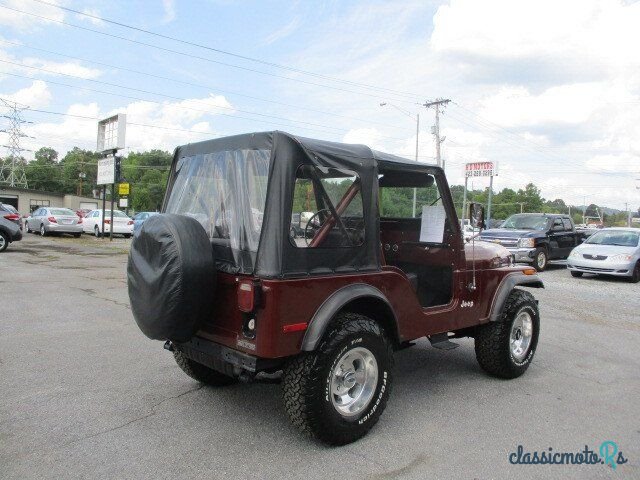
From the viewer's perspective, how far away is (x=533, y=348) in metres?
5.22

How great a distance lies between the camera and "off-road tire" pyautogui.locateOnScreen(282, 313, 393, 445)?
3.27 meters

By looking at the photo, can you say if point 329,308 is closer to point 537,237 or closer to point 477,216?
point 477,216

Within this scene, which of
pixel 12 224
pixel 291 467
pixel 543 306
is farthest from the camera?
pixel 12 224

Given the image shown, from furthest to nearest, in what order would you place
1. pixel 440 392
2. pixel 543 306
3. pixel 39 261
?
pixel 39 261, pixel 543 306, pixel 440 392

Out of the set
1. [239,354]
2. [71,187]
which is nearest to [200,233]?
[239,354]

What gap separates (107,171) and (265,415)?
2319cm

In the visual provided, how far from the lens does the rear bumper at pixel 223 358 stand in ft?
10.7

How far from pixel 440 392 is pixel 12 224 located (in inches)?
633

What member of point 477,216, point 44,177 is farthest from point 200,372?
point 44,177

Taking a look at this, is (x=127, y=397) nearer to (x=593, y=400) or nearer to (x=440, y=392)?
(x=440, y=392)

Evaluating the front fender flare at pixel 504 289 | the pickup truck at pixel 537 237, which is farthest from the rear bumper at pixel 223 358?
the pickup truck at pixel 537 237

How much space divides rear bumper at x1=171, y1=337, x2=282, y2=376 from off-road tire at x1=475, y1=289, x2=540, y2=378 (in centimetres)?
236

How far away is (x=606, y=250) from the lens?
540 inches

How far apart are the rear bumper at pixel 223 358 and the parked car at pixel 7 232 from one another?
15.0 m
